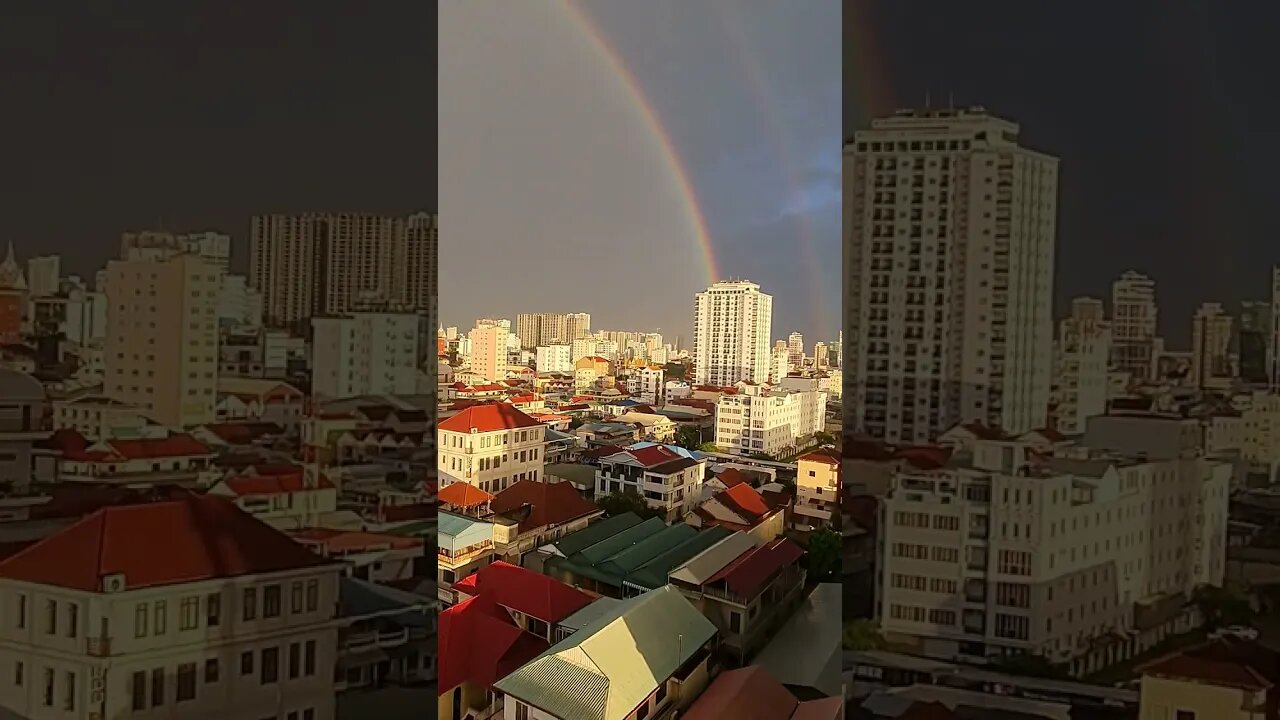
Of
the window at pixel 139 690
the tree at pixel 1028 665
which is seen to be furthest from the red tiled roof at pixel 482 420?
the tree at pixel 1028 665

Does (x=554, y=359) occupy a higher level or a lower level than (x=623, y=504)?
higher

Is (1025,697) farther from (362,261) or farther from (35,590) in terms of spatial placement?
(35,590)

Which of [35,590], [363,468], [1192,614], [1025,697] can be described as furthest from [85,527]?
[1192,614]

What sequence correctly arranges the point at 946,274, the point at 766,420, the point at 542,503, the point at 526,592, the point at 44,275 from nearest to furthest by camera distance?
the point at 44,275 < the point at 946,274 < the point at 526,592 < the point at 542,503 < the point at 766,420

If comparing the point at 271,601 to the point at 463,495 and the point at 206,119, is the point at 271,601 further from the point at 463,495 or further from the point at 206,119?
the point at 463,495

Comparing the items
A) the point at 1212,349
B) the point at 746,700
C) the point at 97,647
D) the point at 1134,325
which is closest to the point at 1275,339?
the point at 1212,349

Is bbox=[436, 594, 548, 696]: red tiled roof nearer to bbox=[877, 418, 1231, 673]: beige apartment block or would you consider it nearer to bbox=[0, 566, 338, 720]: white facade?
bbox=[0, 566, 338, 720]: white facade
